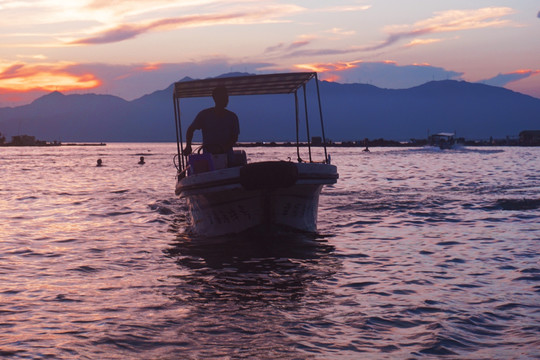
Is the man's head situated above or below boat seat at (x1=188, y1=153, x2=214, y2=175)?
above

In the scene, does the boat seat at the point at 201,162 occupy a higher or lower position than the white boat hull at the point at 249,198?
higher

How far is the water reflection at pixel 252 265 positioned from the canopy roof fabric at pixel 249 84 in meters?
3.35

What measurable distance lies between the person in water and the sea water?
1892 mm

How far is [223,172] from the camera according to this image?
1120 centimetres

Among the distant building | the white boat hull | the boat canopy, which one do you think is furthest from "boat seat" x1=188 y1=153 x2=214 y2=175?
the distant building

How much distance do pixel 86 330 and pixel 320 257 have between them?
5557 mm

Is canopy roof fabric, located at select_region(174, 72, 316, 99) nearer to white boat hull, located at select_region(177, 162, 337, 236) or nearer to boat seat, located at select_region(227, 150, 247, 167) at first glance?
boat seat, located at select_region(227, 150, 247, 167)

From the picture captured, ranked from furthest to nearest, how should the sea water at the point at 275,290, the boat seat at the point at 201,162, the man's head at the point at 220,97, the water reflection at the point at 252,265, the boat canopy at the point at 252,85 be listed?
the boat canopy at the point at 252,85
the man's head at the point at 220,97
the boat seat at the point at 201,162
the water reflection at the point at 252,265
the sea water at the point at 275,290

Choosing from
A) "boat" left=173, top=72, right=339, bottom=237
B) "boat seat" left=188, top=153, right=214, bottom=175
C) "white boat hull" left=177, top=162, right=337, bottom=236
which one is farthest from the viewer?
"boat seat" left=188, top=153, right=214, bottom=175

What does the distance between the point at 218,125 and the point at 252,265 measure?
3.18m

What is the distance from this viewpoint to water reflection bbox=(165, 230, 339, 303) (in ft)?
27.9

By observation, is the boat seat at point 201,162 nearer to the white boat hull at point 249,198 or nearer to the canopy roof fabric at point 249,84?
the white boat hull at point 249,198

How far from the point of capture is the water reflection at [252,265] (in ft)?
27.9

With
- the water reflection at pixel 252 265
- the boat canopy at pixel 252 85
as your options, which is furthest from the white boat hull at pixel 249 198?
the boat canopy at pixel 252 85
